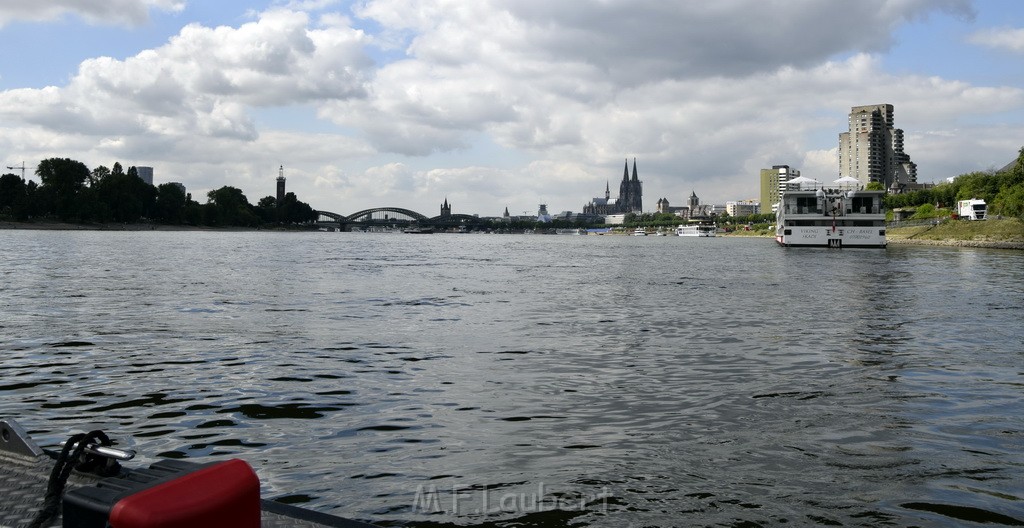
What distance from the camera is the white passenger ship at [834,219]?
105000 millimetres

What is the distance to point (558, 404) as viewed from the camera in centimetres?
1268

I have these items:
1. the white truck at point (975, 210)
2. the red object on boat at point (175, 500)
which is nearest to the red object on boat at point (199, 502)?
the red object on boat at point (175, 500)

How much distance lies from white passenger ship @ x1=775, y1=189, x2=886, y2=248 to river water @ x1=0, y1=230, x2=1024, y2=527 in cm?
8457

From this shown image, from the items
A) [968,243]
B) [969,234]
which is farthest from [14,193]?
[969,234]

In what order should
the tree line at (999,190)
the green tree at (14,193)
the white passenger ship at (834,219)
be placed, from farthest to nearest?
the green tree at (14,193) → the tree line at (999,190) → the white passenger ship at (834,219)

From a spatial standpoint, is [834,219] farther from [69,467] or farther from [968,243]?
[69,467]

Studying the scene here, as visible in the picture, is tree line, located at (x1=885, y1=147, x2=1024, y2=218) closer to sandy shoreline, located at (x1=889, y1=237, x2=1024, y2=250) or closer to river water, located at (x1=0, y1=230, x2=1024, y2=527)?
sandy shoreline, located at (x1=889, y1=237, x2=1024, y2=250)

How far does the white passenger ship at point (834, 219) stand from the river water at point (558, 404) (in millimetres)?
84571

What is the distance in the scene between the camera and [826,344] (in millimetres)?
19750

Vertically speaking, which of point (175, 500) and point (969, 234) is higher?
point (969, 234)

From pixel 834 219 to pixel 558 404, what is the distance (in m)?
104

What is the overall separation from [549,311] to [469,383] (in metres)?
13.7

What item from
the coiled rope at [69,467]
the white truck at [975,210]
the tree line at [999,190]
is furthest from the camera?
the white truck at [975,210]

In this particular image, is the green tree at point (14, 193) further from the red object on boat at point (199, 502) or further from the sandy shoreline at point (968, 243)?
the red object on boat at point (199, 502)
